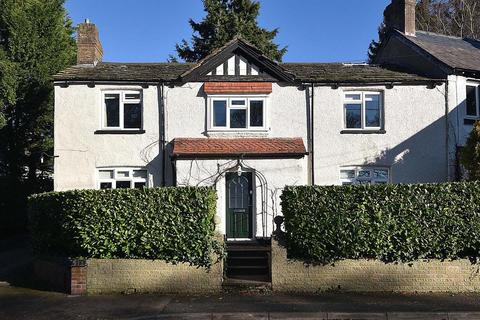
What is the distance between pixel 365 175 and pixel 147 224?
8.19m

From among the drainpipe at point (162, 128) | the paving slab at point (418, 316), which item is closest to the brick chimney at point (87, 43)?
the drainpipe at point (162, 128)

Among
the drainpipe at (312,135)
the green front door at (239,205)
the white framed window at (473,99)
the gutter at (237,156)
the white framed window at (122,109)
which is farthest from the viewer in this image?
the white framed window at (473,99)

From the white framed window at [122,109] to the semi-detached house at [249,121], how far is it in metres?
0.03

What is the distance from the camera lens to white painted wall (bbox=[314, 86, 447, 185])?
16.5 metres

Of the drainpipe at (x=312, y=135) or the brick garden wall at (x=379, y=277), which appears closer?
the brick garden wall at (x=379, y=277)

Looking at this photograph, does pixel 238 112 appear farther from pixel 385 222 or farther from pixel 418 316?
pixel 418 316

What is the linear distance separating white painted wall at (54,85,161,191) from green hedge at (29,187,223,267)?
16.7 ft

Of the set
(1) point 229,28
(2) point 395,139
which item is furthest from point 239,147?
(1) point 229,28

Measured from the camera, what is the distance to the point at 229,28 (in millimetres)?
32531

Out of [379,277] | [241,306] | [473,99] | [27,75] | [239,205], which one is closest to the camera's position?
[241,306]

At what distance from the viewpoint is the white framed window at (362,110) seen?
16.8 metres

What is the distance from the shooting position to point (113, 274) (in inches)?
434

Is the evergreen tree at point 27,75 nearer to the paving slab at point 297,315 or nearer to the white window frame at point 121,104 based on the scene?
the white window frame at point 121,104

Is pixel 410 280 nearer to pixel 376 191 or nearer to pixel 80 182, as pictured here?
pixel 376 191
